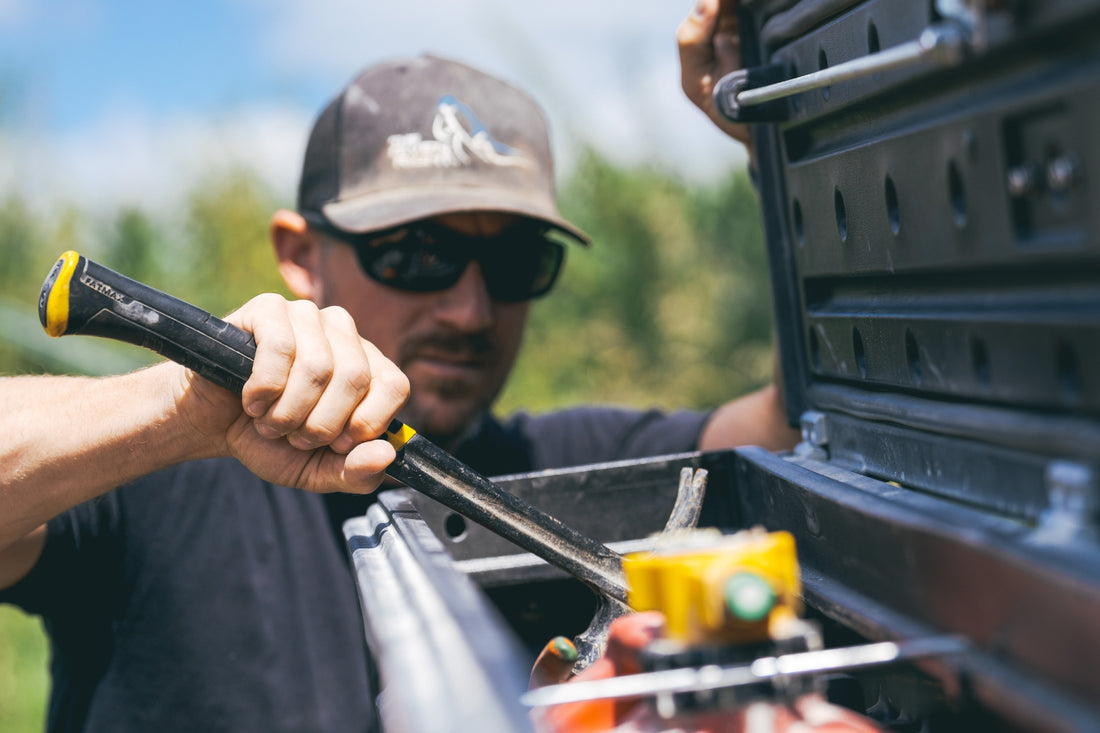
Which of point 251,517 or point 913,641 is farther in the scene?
point 251,517

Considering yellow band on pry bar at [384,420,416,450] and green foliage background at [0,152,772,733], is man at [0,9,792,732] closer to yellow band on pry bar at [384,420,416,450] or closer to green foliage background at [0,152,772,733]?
yellow band on pry bar at [384,420,416,450]

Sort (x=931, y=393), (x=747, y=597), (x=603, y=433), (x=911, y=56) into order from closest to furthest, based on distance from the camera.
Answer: (x=747, y=597), (x=911, y=56), (x=931, y=393), (x=603, y=433)

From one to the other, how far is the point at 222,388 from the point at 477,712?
871 millimetres

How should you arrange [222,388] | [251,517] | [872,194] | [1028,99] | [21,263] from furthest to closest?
[21,263]
[251,517]
[222,388]
[872,194]
[1028,99]

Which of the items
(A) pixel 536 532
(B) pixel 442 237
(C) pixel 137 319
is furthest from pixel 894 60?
(B) pixel 442 237

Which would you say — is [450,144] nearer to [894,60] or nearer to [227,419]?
[227,419]

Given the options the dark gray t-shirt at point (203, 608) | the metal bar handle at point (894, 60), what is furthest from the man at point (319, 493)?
the metal bar handle at point (894, 60)

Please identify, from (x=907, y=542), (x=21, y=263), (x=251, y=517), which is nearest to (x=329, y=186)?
(x=251, y=517)

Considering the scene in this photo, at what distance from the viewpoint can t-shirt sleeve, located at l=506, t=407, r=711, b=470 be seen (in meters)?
2.54

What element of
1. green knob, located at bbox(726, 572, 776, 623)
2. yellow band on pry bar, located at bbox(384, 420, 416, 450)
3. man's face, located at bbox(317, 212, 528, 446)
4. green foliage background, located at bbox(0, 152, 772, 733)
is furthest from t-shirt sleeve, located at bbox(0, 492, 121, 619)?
green foliage background, located at bbox(0, 152, 772, 733)

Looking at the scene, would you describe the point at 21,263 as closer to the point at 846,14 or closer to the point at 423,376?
the point at 423,376

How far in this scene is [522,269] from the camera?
7.75 feet

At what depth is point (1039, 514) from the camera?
0.75 metres

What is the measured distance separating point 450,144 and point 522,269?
359 millimetres
